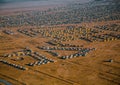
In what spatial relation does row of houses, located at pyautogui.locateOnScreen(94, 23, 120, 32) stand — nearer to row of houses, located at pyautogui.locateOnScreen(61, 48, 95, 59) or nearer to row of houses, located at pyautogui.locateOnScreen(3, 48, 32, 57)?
row of houses, located at pyautogui.locateOnScreen(61, 48, 95, 59)

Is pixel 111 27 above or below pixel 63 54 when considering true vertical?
above

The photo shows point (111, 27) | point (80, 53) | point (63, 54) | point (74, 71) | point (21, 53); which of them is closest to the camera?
point (74, 71)

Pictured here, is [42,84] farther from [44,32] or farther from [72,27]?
Answer: [72,27]

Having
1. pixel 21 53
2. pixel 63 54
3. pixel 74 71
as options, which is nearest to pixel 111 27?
pixel 63 54

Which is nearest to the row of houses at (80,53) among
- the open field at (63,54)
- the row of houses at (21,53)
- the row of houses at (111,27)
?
the open field at (63,54)

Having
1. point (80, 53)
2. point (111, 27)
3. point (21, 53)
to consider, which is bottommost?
point (21, 53)

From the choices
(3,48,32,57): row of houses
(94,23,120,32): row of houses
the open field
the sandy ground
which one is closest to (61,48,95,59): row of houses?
the open field

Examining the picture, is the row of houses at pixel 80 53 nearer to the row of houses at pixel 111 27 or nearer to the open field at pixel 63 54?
the open field at pixel 63 54

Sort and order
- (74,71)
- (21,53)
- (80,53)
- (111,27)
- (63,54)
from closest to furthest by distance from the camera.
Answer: (74,71), (80,53), (63,54), (21,53), (111,27)

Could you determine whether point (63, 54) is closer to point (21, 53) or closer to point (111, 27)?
point (21, 53)

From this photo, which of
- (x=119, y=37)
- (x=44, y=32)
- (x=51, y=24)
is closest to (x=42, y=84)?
(x=119, y=37)
